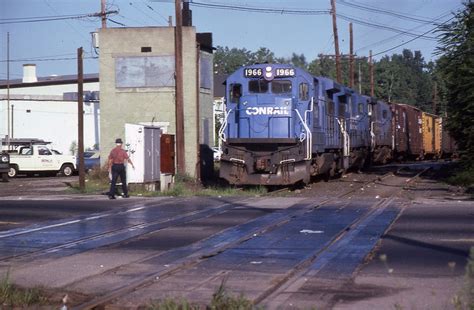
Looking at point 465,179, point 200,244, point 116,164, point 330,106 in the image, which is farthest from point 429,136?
point 200,244

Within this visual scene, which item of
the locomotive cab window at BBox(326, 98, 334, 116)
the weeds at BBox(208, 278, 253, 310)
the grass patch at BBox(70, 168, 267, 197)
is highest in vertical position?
the locomotive cab window at BBox(326, 98, 334, 116)

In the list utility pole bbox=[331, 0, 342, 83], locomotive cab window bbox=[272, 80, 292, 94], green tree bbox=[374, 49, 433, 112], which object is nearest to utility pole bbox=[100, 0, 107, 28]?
utility pole bbox=[331, 0, 342, 83]

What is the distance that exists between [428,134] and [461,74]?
30.2 meters

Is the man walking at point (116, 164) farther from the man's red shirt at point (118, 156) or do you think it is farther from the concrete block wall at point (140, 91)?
the concrete block wall at point (140, 91)

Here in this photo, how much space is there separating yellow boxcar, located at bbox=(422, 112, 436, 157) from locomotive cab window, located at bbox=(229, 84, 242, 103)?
3335 cm

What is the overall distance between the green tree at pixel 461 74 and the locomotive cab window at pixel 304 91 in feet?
20.8

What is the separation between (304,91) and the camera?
85.0ft

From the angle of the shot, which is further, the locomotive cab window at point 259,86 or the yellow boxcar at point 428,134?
the yellow boxcar at point 428,134

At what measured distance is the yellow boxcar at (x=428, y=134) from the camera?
57875 mm

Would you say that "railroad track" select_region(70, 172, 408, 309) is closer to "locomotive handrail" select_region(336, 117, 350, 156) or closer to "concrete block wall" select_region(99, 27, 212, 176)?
"locomotive handrail" select_region(336, 117, 350, 156)

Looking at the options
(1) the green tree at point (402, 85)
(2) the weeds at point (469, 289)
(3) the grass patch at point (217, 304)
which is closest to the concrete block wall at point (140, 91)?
(3) the grass patch at point (217, 304)

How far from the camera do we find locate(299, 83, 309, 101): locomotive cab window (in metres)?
25.8

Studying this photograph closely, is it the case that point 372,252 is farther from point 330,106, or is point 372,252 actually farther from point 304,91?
point 330,106

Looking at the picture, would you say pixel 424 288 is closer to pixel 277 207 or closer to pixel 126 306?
pixel 126 306
